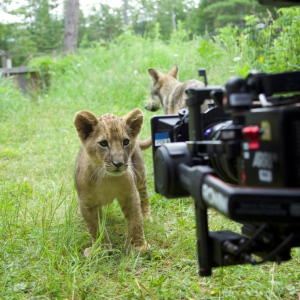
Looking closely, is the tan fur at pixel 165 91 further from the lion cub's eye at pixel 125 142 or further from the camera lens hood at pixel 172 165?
the camera lens hood at pixel 172 165

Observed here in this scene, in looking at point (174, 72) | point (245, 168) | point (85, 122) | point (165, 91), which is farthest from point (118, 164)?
point (174, 72)

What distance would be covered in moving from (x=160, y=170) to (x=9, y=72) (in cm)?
1569

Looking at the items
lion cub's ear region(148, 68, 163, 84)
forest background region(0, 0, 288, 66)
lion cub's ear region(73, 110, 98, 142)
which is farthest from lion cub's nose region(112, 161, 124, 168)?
forest background region(0, 0, 288, 66)

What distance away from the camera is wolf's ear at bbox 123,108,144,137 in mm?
4074

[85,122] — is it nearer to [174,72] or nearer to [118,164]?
[118,164]

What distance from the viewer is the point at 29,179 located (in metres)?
5.75

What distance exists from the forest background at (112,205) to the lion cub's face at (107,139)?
504mm

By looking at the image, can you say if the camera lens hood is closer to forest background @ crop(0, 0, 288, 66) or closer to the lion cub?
the lion cub

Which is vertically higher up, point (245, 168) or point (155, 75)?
point (155, 75)

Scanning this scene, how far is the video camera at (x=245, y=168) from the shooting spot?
165cm

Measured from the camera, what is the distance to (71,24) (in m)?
19.2

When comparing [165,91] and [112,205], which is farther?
[165,91]

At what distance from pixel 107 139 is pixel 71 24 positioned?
1630cm

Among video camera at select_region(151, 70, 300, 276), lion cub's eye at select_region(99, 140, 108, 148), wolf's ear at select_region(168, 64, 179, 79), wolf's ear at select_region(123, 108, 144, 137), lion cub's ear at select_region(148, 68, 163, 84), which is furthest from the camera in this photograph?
wolf's ear at select_region(168, 64, 179, 79)
